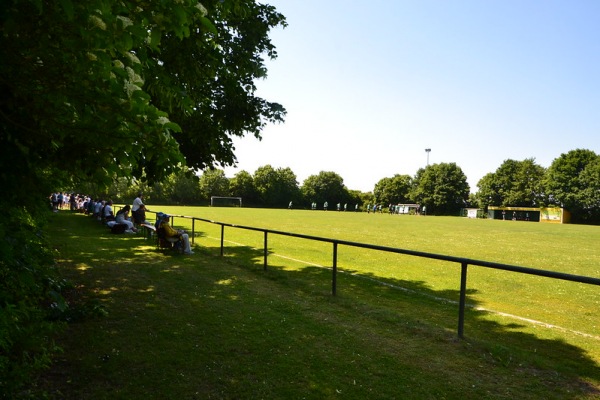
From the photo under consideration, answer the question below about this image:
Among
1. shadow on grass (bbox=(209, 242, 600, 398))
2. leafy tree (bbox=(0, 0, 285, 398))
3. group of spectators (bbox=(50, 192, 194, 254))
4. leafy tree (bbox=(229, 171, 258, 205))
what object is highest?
leafy tree (bbox=(229, 171, 258, 205))

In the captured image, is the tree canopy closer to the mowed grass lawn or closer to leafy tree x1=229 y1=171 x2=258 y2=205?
the mowed grass lawn

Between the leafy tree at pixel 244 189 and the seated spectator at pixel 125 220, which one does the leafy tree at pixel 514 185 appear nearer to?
the leafy tree at pixel 244 189

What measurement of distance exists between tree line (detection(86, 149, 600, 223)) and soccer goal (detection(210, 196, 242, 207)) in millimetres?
4218

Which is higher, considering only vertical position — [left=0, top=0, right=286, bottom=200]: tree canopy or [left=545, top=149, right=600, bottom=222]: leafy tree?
[left=545, top=149, right=600, bottom=222]: leafy tree

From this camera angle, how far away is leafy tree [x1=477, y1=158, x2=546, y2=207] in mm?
93875

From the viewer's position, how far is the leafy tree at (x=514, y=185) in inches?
3696

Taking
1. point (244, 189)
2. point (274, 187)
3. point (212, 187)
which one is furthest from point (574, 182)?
point (212, 187)

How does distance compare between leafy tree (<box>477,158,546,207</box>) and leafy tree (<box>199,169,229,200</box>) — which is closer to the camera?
leafy tree (<box>477,158,546,207</box>)

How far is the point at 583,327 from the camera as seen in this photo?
20.9ft

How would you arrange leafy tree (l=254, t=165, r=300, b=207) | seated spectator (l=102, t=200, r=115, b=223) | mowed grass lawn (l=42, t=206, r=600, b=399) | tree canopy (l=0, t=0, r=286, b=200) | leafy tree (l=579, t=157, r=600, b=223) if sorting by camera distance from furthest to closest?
leafy tree (l=254, t=165, r=300, b=207), leafy tree (l=579, t=157, r=600, b=223), seated spectator (l=102, t=200, r=115, b=223), mowed grass lawn (l=42, t=206, r=600, b=399), tree canopy (l=0, t=0, r=286, b=200)

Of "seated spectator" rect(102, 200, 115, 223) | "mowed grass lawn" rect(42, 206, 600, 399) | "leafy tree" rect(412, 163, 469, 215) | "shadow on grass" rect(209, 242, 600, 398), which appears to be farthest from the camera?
"leafy tree" rect(412, 163, 469, 215)

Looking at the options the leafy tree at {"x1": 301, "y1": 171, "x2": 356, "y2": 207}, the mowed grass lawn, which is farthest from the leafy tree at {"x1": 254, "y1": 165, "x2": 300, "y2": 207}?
the mowed grass lawn

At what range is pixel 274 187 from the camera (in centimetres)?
11506

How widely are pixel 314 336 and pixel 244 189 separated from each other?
11034 cm
